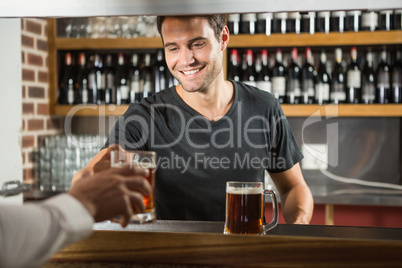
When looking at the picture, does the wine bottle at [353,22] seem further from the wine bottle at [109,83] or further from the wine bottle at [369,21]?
the wine bottle at [109,83]

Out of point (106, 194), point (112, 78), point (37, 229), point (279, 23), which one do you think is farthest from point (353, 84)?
point (37, 229)

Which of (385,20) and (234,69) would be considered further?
(234,69)

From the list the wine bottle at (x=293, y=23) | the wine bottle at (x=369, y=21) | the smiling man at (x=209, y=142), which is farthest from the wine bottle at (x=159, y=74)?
the smiling man at (x=209, y=142)

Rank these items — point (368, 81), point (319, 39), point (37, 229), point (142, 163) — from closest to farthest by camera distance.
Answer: point (37, 229), point (142, 163), point (319, 39), point (368, 81)

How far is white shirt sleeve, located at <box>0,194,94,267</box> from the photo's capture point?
0.46 metres

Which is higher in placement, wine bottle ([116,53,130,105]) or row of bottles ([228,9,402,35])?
row of bottles ([228,9,402,35])

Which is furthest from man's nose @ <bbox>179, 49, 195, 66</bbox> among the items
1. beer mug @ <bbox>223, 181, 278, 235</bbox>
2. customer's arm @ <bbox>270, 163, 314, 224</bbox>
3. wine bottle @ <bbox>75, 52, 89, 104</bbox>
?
wine bottle @ <bbox>75, 52, 89, 104</bbox>

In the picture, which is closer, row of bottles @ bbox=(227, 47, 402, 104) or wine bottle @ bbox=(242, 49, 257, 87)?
row of bottles @ bbox=(227, 47, 402, 104)

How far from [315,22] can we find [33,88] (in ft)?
5.70

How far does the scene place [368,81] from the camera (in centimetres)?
283

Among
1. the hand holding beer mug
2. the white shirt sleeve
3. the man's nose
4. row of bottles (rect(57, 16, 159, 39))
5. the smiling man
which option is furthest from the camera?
row of bottles (rect(57, 16, 159, 39))

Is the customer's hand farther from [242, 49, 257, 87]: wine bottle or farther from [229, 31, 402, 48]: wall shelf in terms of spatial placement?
[242, 49, 257, 87]: wine bottle

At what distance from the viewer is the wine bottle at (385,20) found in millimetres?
2703

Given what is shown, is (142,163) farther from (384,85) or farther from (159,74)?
(384,85)
